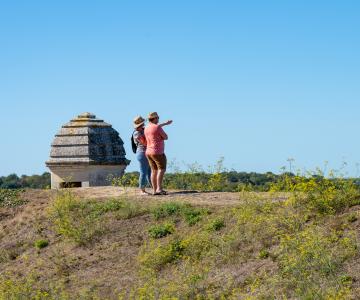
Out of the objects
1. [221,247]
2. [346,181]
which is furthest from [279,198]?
[221,247]

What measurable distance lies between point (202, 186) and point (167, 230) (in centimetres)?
585

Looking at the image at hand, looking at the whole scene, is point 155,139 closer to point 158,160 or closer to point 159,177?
point 158,160

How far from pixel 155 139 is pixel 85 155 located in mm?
5670

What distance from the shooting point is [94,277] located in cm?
1437

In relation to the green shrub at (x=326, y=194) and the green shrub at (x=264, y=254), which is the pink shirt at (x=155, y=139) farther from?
the green shrub at (x=264, y=254)

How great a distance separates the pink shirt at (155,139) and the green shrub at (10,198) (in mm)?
3604

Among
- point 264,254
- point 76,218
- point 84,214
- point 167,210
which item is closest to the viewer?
point 264,254

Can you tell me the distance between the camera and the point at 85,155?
23.0 m

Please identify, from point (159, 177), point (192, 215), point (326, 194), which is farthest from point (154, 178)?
point (326, 194)

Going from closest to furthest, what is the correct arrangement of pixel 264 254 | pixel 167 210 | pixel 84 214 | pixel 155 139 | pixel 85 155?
pixel 264 254, pixel 167 210, pixel 84 214, pixel 155 139, pixel 85 155

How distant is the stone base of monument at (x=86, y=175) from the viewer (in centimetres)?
2312

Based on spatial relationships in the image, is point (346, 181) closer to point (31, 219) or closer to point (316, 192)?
point (316, 192)

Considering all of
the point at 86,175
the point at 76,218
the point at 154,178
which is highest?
the point at 86,175

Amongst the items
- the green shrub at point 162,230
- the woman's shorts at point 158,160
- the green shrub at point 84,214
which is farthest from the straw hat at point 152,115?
the green shrub at point 162,230
